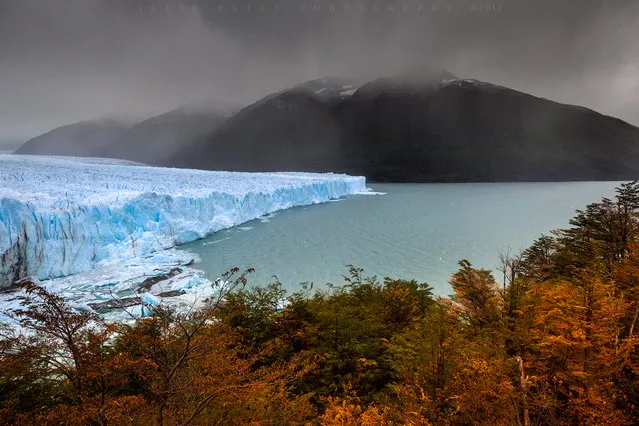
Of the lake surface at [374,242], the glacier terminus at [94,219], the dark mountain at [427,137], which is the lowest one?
the lake surface at [374,242]

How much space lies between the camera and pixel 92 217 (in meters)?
15.9

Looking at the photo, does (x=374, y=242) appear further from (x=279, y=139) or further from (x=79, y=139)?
(x=79, y=139)

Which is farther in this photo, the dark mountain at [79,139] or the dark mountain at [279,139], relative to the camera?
the dark mountain at [79,139]

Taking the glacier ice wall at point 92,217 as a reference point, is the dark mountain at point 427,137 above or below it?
above

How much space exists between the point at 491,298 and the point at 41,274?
16645 mm

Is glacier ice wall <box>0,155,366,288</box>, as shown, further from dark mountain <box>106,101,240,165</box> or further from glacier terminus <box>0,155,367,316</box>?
dark mountain <box>106,101,240,165</box>

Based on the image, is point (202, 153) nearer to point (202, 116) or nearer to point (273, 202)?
point (202, 116)

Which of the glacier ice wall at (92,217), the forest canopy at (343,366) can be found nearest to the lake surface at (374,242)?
the glacier ice wall at (92,217)

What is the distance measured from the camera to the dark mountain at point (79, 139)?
423 ft

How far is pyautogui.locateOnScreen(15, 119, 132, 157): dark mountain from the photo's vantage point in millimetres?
129000

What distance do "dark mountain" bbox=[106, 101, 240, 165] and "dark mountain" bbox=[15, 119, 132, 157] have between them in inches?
293

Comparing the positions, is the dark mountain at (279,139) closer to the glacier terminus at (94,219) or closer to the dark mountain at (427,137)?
the dark mountain at (427,137)

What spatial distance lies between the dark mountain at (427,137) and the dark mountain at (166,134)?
46.5ft

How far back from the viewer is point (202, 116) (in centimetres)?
16838
